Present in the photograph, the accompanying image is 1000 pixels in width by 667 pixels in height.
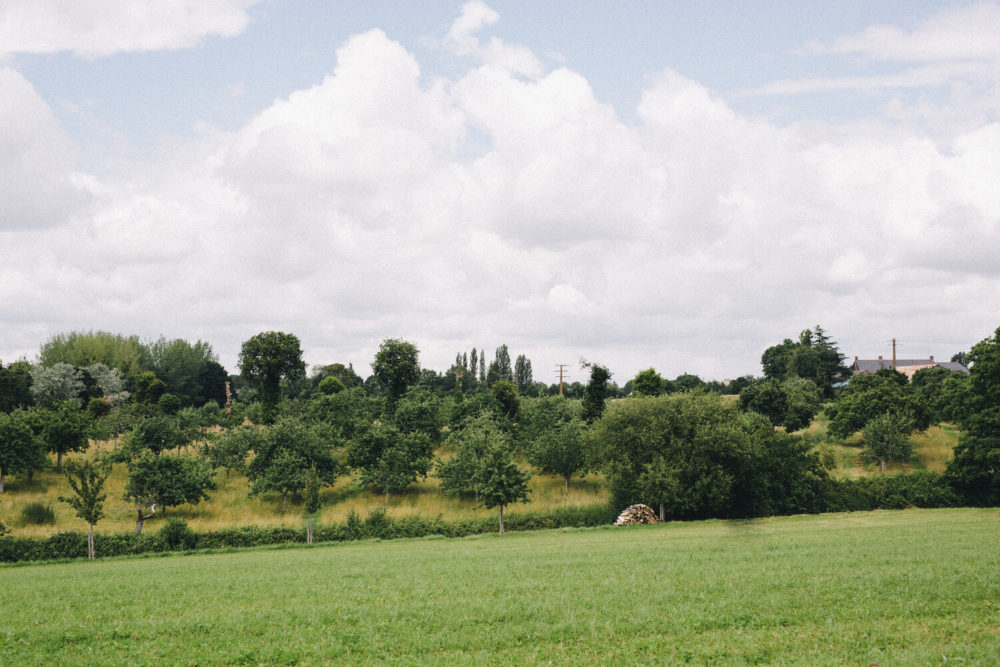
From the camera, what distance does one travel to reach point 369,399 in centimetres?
7656

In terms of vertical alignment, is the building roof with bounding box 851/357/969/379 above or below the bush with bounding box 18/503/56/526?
above

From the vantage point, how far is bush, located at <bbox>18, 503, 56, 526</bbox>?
43438mm

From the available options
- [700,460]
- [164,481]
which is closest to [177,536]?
[164,481]

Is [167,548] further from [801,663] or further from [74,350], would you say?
[74,350]

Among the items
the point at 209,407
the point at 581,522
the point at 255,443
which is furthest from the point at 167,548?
the point at 209,407

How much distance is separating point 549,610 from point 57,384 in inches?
3988

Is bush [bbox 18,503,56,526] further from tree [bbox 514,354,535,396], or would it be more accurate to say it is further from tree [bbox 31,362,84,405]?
tree [bbox 514,354,535,396]

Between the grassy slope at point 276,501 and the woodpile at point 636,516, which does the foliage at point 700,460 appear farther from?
the grassy slope at point 276,501

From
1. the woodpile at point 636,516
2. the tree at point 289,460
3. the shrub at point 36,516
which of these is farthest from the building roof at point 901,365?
the shrub at point 36,516

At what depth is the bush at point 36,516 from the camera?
43438 millimetres

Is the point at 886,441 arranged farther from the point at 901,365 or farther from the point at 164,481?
the point at 901,365

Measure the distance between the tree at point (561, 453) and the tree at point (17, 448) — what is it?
131 ft

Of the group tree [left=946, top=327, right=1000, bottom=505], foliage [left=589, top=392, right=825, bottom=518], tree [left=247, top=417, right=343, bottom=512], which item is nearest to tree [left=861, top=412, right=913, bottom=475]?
tree [left=946, top=327, right=1000, bottom=505]

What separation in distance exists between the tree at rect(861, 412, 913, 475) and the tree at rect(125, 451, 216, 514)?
55.9 m
